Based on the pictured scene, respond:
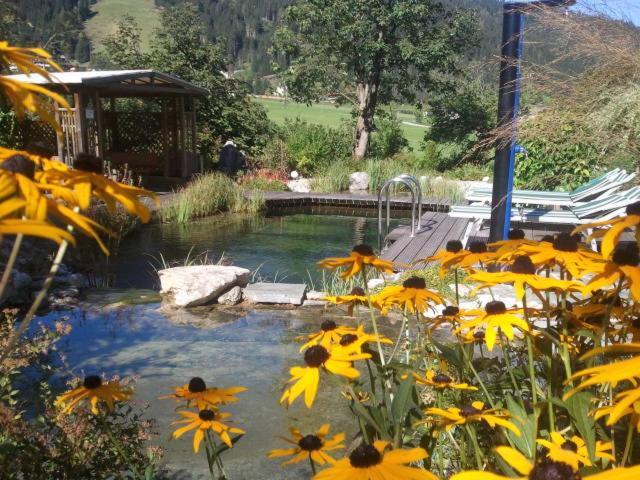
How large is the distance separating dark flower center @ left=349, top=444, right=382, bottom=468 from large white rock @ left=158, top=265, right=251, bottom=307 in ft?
14.4

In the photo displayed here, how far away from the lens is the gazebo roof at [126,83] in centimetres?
1106

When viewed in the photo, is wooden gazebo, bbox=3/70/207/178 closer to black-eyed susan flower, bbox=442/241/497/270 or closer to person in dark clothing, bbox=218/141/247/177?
person in dark clothing, bbox=218/141/247/177

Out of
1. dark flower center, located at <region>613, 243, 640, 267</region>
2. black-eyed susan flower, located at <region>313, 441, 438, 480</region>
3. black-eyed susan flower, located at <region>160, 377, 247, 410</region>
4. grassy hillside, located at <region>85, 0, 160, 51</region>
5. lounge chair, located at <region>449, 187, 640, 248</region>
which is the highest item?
grassy hillside, located at <region>85, 0, 160, 51</region>

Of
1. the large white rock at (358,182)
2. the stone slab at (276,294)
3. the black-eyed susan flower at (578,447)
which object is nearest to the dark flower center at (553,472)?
the black-eyed susan flower at (578,447)

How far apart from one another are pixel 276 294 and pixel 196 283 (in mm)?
620

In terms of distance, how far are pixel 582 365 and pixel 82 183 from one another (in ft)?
3.71

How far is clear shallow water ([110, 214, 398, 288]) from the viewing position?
7043 millimetres

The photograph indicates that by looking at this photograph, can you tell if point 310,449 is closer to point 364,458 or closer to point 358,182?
point 364,458

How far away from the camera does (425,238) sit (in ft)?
25.9

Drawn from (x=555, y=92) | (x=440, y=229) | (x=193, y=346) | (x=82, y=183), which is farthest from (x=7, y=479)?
(x=440, y=229)

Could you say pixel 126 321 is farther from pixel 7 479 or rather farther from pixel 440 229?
pixel 440 229

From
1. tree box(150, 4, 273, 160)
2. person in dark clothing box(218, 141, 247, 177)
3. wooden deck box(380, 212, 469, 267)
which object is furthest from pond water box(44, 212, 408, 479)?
tree box(150, 4, 273, 160)

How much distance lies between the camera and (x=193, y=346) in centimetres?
424

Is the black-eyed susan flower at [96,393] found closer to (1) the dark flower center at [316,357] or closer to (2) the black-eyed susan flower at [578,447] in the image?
(1) the dark flower center at [316,357]
